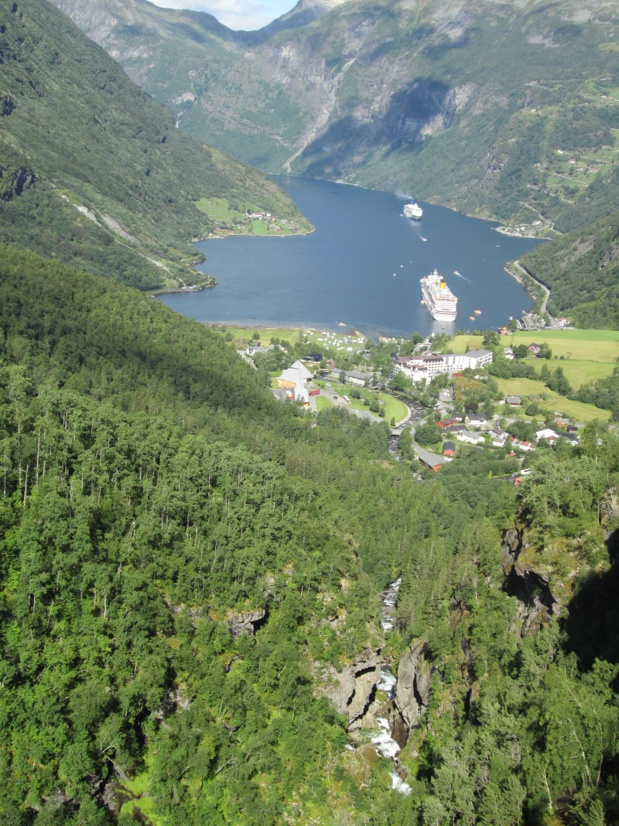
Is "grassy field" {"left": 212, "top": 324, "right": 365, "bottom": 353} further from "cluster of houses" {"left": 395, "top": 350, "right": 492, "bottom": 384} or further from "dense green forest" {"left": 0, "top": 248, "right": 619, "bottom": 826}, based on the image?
Result: "dense green forest" {"left": 0, "top": 248, "right": 619, "bottom": 826}

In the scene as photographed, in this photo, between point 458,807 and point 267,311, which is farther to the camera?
point 267,311

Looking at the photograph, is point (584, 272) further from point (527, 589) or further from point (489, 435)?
point (527, 589)

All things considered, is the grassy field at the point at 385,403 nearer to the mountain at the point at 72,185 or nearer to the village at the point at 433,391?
the village at the point at 433,391

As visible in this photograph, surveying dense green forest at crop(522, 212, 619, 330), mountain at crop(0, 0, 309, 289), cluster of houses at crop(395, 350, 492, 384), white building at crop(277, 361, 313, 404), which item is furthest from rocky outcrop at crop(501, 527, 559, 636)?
mountain at crop(0, 0, 309, 289)

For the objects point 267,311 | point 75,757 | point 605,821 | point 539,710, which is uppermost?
point 605,821

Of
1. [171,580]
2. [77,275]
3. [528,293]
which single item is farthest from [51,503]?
[528,293]

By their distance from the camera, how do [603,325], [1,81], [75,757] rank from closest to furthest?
[75,757] → [603,325] → [1,81]

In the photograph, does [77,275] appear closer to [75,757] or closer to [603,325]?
[75,757]
